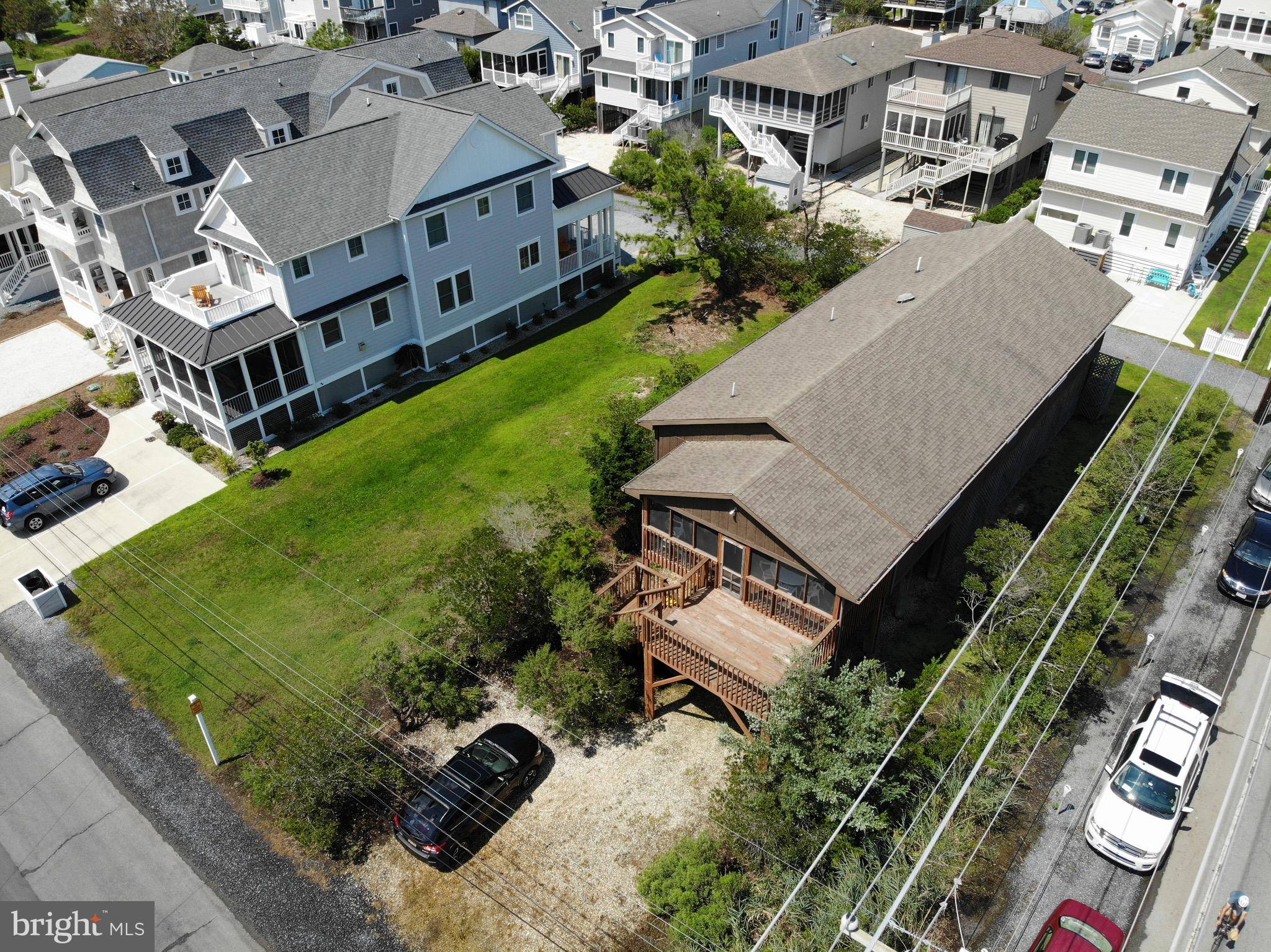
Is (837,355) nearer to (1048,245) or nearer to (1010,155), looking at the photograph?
(1048,245)

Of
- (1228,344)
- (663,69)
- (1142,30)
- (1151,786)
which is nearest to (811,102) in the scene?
(663,69)

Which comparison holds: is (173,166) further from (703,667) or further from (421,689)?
(703,667)

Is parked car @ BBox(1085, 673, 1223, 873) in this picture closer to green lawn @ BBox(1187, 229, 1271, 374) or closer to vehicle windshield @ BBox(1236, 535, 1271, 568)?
vehicle windshield @ BBox(1236, 535, 1271, 568)

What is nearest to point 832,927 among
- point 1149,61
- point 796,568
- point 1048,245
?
point 796,568

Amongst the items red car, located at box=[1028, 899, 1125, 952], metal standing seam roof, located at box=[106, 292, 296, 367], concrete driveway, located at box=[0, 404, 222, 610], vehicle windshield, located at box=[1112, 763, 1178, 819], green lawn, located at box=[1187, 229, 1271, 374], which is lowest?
concrete driveway, located at box=[0, 404, 222, 610]

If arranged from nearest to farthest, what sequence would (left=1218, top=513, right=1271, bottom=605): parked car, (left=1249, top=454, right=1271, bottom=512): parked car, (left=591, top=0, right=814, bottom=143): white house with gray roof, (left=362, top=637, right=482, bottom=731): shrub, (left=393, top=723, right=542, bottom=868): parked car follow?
(left=393, top=723, right=542, bottom=868): parked car → (left=362, top=637, right=482, bottom=731): shrub → (left=1218, top=513, right=1271, bottom=605): parked car → (left=1249, top=454, right=1271, bottom=512): parked car → (left=591, top=0, right=814, bottom=143): white house with gray roof

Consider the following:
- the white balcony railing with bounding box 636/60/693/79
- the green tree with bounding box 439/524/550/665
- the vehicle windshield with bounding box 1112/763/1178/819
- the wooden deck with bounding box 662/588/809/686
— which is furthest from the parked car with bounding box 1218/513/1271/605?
the white balcony railing with bounding box 636/60/693/79
